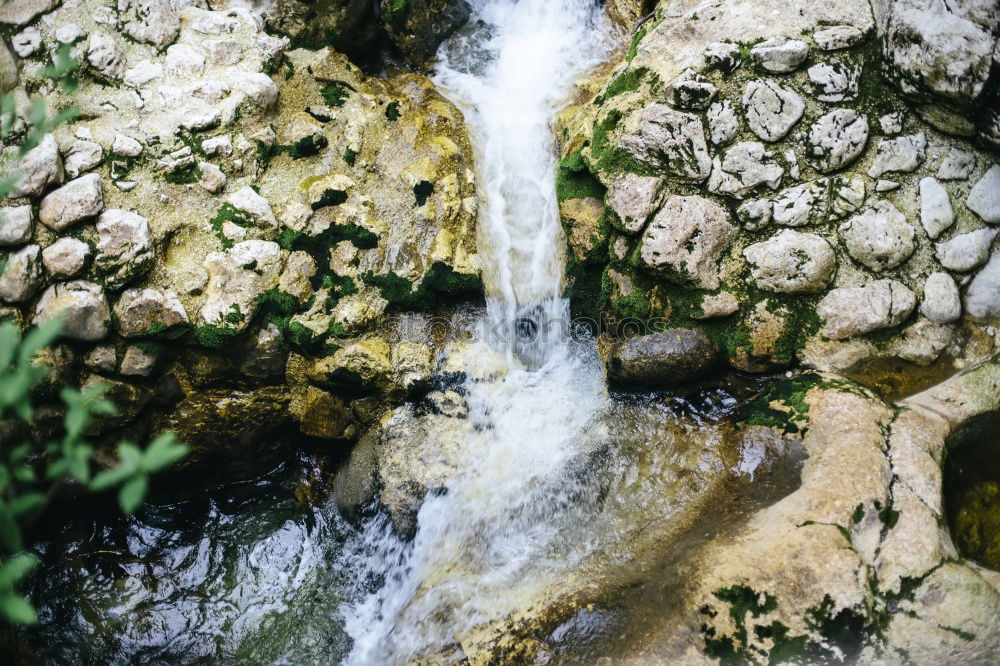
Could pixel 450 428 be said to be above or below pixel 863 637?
above

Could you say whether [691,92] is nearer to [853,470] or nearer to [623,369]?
[623,369]

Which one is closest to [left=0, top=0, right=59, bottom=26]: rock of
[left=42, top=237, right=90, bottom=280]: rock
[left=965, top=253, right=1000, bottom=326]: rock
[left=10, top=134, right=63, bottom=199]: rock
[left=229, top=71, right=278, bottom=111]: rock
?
[left=10, top=134, right=63, bottom=199]: rock

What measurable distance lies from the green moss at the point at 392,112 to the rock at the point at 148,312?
246 centimetres

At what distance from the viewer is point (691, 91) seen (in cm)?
479

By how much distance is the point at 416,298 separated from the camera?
5.09m

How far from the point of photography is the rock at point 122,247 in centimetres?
434

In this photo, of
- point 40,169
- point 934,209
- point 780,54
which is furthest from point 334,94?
point 934,209

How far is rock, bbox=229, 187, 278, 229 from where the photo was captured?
487 cm

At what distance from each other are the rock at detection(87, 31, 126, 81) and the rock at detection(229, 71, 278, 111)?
2.70ft

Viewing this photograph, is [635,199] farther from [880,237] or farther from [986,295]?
[986,295]

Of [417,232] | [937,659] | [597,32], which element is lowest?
[937,659]

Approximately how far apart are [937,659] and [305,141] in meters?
5.40

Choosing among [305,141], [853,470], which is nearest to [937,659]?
[853,470]

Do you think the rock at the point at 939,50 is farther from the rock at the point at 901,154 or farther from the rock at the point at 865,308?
the rock at the point at 865,308
